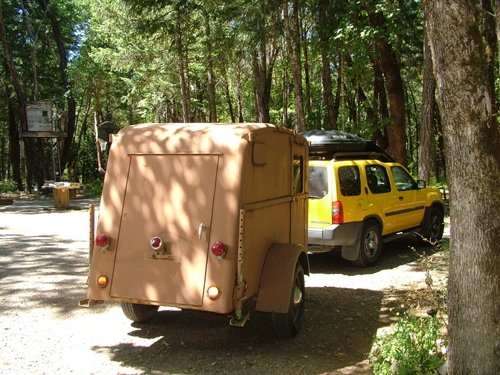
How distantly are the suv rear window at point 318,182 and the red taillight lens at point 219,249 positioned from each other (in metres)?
4.28

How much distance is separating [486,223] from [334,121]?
56.5 ft

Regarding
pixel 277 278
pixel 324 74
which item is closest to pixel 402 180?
pixel 277 278

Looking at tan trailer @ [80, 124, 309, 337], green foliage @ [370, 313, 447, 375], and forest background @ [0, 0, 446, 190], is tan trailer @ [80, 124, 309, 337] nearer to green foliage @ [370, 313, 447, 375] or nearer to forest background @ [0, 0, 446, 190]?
green foliage @ [370, 313, 447, 375]

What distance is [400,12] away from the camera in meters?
14.2

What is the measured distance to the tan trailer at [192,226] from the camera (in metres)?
5.09

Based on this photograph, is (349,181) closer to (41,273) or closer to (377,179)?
(377,179)

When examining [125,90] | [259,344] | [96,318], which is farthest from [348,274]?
[125,90]

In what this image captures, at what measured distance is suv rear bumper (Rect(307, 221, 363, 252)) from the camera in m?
8.88

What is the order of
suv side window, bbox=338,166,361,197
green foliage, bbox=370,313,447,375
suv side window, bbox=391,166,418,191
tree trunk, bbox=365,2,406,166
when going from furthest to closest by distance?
tree trunk, bbox=365,2,406,166, suv side window, bbox=391,166,418,191, suv side window, bbox=338,166,361,197, green foliage, bbox=370,313,447,375

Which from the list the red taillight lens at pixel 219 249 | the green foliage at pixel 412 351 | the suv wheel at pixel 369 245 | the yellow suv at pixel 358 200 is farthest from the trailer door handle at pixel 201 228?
the suv wheel at pixel 369 245

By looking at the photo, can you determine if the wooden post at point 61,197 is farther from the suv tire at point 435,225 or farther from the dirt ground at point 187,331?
the suv tire at point 435,225

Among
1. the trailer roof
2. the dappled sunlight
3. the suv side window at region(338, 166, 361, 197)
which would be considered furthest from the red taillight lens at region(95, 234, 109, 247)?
the suv side window at region(338, 166, 361, 197)

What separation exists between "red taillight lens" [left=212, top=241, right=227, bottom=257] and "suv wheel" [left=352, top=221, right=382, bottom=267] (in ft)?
15.6

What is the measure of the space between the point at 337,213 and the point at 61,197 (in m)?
14.9
